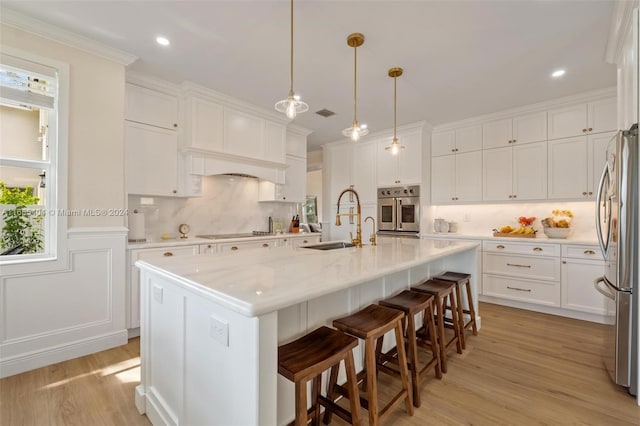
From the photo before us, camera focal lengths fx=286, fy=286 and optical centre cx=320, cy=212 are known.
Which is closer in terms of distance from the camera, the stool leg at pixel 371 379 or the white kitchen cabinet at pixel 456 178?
the stool leg at pixel 371 379

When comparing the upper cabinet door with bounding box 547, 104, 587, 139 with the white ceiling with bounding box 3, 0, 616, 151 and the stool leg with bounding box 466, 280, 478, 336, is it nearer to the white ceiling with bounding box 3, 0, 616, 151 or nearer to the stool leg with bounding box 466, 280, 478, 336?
the white ceiling with bounding box 3, 0, 616, 151

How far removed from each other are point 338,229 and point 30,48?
4.64 meters

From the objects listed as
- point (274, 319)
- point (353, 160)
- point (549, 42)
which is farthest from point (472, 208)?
point (274, 319)

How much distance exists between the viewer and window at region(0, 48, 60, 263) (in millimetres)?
2219

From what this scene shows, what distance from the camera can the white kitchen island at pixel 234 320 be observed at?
1.03 meters

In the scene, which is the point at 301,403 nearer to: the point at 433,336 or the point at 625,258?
the point at 433,336

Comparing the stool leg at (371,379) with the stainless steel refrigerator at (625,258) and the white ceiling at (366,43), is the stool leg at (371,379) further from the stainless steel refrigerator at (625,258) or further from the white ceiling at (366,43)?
the white ceiling at (366,43)

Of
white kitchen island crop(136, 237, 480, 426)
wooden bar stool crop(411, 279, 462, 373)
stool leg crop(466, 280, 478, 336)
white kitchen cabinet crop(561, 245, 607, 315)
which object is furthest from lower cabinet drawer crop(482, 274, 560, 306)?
white kitchen island crop(136, 237, 480, 426)

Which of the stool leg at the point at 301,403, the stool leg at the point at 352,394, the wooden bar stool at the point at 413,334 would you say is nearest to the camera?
the stool leg at the point at 301,403

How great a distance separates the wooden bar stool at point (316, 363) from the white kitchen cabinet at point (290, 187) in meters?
3.24

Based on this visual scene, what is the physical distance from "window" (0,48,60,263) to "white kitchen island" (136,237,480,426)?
1397 millimetres

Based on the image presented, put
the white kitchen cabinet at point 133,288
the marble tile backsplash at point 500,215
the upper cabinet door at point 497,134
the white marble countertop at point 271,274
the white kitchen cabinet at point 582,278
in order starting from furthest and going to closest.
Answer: the upper cabinet door at point 497,134 < the marble tile backsplash at point 500,215 < the white kitchen cabinet at point 582,278 < the white kitchen cabinet at point 133,288 < the white marble countertop at point 271,274

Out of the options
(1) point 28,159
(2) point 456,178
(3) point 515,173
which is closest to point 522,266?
(3) point 515,173

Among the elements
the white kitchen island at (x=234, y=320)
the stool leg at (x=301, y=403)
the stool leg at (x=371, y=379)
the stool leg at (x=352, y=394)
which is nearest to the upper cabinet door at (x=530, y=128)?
the white kitchen island at (x=234, y=320)
